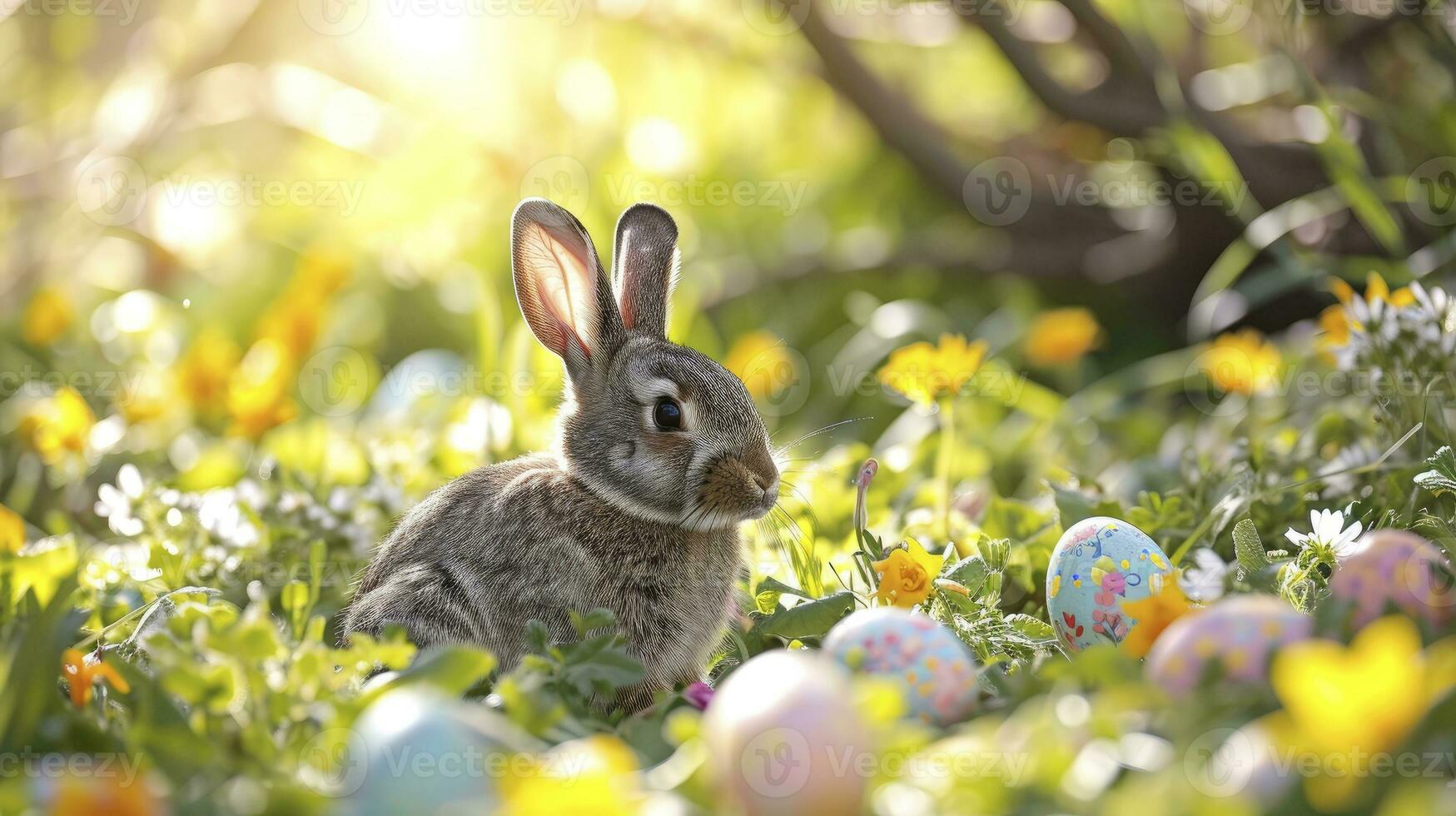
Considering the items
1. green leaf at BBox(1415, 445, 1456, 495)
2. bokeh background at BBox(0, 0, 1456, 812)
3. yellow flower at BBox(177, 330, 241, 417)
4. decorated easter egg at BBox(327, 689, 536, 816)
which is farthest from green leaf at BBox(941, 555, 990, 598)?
yellow flower at BBox(177, 330, 241, 417)

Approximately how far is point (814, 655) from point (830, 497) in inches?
45.0

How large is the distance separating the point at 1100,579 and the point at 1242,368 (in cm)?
163

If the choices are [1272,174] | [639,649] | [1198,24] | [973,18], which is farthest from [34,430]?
[1198,24]

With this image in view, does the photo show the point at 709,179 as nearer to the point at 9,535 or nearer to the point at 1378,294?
the point at 1378,294

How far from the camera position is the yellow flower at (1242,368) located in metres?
3.45

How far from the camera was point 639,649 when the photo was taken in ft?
7.50

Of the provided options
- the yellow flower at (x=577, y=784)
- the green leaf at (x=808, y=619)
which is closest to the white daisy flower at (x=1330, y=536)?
the green leaf at (x=808, y=619)

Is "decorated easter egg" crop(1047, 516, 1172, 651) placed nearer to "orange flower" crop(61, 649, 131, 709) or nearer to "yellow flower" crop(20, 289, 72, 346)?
"orange flower" crop(61, 649, 131, 709)

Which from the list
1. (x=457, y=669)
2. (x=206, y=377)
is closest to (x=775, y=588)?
(x=457, y=669)

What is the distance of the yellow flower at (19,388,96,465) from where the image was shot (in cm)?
333

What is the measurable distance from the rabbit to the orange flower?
1.33 ft

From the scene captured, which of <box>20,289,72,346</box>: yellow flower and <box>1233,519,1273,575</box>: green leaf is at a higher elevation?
<box>20,289,72,346</box>: yellow flower

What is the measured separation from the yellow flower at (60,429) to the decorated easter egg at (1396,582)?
313 cm

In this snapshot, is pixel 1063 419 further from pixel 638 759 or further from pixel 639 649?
pixel 638 759
